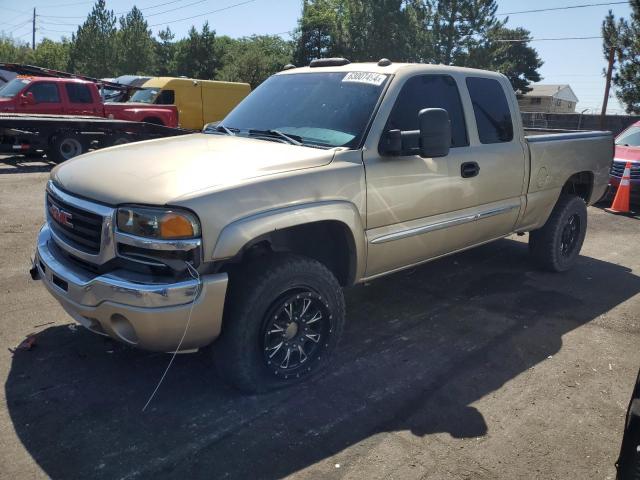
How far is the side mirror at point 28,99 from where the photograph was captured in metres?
14.6

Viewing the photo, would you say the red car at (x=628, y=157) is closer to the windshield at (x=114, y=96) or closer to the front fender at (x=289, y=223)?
the front fender at (x=289, y=223)

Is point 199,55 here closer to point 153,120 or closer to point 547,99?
point 153,120

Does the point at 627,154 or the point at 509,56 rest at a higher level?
the point at 509,56

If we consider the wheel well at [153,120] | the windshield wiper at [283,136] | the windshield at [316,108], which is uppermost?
the windshield at [316,108]

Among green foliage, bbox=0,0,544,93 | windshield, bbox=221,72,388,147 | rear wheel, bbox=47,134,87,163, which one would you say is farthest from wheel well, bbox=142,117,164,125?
green foliage, bbox=0,0,544,93

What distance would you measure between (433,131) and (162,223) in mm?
1907

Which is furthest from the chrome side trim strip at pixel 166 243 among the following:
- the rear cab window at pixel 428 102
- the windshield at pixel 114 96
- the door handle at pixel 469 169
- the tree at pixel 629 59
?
the tree at pixel 629 59

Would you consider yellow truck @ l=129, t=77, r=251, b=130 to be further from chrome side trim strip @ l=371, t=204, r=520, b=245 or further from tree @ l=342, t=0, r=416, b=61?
tree @ l=342, t=0, r=416, b=61

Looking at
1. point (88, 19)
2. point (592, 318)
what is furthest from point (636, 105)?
point (88, 19)

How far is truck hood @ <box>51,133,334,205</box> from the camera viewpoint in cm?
303

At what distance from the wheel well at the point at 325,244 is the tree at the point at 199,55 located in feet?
157

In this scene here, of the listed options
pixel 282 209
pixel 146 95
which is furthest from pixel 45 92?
pixel 282 209

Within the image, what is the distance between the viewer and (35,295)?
4805 millimetres

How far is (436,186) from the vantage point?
4.26 meters
